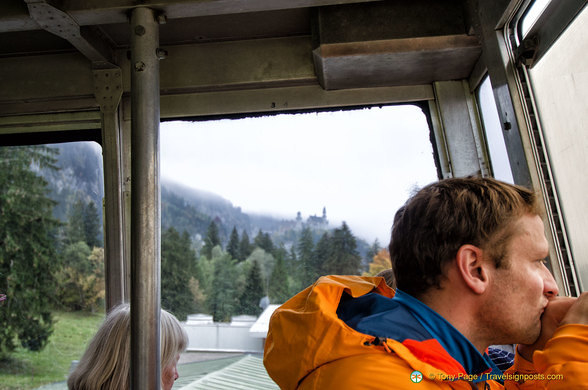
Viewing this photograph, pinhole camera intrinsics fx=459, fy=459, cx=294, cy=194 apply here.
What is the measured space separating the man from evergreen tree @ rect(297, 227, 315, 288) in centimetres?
181

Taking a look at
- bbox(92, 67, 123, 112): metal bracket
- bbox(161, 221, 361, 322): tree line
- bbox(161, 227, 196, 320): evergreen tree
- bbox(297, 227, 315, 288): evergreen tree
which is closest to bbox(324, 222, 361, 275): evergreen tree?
bbox(161, 221, 361, 322): tree line

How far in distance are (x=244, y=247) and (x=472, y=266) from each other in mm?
2211

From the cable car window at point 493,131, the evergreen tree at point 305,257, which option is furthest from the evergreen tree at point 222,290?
the cable car window at point 493,131

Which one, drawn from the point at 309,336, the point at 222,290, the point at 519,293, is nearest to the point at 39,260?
the point at 222,290

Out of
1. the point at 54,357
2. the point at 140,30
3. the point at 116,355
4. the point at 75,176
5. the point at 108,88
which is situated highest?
the point at 108,88

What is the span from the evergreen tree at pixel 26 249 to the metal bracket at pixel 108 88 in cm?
70

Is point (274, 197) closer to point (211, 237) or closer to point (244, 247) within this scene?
point (244, 247)

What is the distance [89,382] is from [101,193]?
1842mm

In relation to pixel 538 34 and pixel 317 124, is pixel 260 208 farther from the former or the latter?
pixel 538 34

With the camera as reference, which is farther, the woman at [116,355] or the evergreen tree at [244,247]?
the evergreen tree at [244,247]

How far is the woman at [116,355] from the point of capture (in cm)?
175

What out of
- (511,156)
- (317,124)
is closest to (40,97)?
(317,124)

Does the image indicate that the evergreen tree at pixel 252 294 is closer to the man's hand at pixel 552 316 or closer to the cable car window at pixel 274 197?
the cable car window at pixel 274 197

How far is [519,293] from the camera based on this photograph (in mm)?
1250
